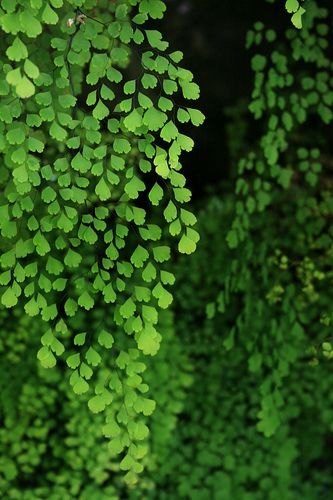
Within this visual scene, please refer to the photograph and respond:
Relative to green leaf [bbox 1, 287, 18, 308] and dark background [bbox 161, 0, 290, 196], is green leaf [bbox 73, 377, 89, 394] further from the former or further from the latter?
dark background [bbox 161, 0, 290, 196]

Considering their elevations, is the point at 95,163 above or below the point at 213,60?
below

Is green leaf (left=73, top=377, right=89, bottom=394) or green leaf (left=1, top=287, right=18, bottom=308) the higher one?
green leaf (left=1, top=287, right=18, bottom=308)

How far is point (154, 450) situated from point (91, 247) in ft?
3.93

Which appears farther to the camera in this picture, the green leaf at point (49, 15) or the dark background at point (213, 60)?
the dark background at point (213, 60)

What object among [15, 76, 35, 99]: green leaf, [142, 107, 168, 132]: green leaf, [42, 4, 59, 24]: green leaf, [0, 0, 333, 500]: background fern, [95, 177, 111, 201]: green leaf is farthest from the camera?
[0, 0, 333, 500]: background fern

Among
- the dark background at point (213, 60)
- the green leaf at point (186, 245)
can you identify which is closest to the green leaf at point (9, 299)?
the green leaf at point (186, 245)

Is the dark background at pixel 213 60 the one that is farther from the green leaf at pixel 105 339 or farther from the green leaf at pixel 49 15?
the green leaf at pixel 49 15

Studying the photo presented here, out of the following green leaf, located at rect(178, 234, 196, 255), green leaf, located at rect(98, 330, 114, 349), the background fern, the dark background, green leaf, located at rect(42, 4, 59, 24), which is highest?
the dark background

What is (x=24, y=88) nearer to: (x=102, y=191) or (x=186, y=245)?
(x=102, y=191)

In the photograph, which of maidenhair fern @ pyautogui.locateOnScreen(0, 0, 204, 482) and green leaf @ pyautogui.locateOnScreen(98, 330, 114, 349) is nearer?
maidenhair fern @ pyautogui.locateOnScreen(0, 0, 204, 482)

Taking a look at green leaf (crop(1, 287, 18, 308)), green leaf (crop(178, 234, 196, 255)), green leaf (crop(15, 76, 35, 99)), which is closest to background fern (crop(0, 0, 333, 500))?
green leaf (crop(1, 287, 18, 308))

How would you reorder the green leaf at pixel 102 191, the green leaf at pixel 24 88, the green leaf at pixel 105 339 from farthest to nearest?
the green leaf at pixel 105 339 → the green leaf at pixel 102 191 → the green leaf at pixel 24 88

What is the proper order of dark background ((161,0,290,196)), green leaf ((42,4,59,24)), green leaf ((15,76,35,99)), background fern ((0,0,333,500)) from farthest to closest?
dark background ((161,0,290,196)), background fern ((0,0,333,500)), green leaf ((42,4,59,24)), green leaf ((15,76,35,99))

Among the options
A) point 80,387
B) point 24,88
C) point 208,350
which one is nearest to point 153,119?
point 24,88
